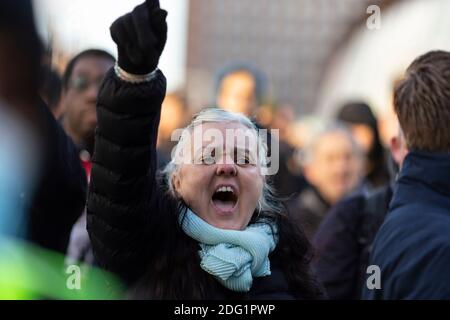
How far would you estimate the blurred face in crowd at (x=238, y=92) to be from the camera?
219 inches

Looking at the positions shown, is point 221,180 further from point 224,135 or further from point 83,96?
point 83,96

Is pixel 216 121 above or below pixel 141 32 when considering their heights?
below

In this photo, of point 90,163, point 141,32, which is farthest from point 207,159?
point 90,163

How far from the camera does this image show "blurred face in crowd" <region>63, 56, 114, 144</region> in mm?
4199

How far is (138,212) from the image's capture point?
104 inches

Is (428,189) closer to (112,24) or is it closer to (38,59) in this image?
(112,24)

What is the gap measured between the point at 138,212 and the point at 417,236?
76 cm

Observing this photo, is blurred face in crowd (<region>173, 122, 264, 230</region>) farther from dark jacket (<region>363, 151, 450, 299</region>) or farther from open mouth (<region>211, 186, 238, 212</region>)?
dark jacket (<region>363, 151, 450, 299</region>)

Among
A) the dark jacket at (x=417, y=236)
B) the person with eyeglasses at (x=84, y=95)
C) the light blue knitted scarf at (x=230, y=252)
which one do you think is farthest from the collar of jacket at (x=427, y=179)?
the person with eyeglasses at (x=84, y=95)

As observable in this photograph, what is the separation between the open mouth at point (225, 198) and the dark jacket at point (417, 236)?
429 mm

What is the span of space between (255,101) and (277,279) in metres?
2.90

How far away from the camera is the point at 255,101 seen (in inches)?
228

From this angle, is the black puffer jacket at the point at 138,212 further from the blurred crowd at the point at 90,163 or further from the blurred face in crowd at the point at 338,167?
the blurred face in crowd at the point at 338,167

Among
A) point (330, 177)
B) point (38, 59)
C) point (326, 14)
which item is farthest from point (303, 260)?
point (326, 14)
